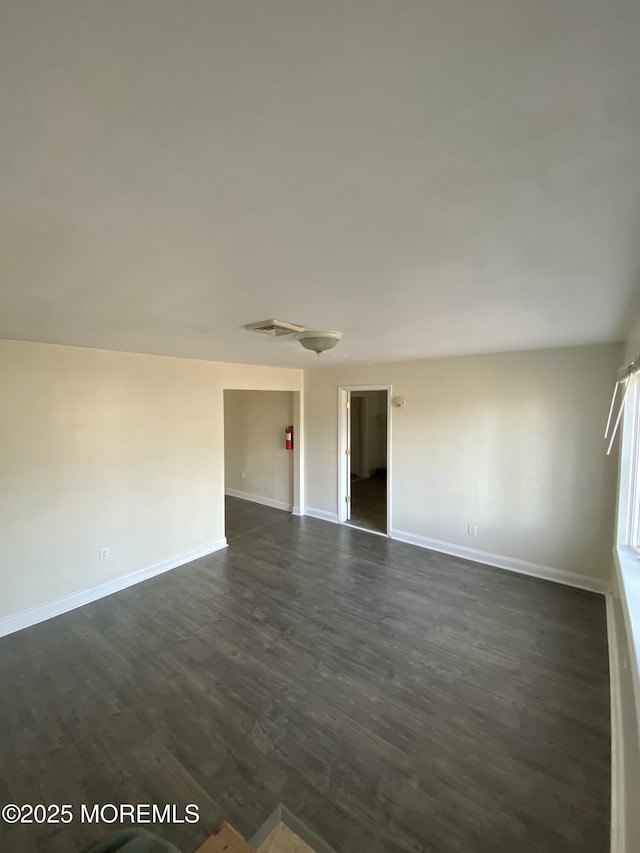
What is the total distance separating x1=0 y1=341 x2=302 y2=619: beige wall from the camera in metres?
2.93

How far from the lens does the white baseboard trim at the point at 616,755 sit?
1532mm

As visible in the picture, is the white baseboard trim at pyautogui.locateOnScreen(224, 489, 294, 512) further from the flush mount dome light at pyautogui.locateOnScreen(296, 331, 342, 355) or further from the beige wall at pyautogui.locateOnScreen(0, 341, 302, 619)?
the flush mount dome light at pyautogui.locateOnScreen(296, 331, 342, 355)

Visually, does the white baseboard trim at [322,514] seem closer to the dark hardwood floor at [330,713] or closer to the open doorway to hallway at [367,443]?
the open doorway to hallway at [367,443]

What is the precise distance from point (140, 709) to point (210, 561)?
2.05 m

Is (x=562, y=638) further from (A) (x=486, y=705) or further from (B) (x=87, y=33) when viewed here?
(B) (x=87, y=33)

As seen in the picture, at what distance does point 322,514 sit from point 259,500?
150 cm

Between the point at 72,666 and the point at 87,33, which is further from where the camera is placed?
the point at 72,666

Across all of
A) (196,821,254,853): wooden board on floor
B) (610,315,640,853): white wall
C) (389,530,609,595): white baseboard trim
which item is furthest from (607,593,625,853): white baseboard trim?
(196,821,254,853): wooden board on floor

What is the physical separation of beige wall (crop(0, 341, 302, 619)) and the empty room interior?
27mm

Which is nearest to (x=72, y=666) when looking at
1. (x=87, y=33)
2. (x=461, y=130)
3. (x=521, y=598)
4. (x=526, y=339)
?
(x=87, y=33)

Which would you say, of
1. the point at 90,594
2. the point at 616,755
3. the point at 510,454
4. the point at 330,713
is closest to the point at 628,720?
the point at 616,755

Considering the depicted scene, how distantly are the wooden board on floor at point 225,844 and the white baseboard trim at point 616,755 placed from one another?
167cm

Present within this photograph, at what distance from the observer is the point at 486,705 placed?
2207 mm

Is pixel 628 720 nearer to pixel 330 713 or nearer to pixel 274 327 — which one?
pixel 330 713
